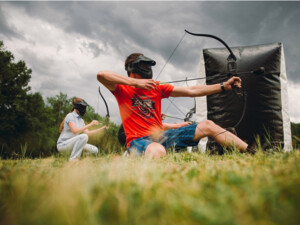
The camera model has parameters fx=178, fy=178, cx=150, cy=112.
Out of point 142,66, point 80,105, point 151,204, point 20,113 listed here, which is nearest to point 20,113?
point 20,113

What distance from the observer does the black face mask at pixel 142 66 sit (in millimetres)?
2615

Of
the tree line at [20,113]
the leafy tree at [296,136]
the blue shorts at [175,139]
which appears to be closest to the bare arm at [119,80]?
the blue shorts at [175,139]

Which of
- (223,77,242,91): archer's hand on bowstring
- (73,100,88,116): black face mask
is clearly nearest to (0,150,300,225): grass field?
(223,77,242,91): archer's hand on bowstring

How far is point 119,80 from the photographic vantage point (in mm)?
2340

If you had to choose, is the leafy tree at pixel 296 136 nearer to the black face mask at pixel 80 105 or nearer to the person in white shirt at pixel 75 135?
the person in white shirt at pixel 75 135

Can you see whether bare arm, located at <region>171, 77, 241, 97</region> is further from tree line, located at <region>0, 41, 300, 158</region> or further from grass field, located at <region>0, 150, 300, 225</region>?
tree line, located at <region>0, 41, 300, 158</region>

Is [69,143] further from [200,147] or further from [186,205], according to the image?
[186,205]

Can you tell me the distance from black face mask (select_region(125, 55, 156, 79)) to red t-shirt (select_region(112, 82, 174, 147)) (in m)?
0.26

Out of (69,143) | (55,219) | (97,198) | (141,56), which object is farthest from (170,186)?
(69,143)

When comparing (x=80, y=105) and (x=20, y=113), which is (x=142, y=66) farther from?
(x=20, y=113)

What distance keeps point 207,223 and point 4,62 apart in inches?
738

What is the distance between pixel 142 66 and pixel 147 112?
0.70 metres

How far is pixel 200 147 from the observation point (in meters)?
4.12

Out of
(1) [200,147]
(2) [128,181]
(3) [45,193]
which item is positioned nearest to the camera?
(3) [45,193]
